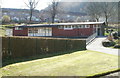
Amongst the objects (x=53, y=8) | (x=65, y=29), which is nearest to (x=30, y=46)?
(x=65, y=29)

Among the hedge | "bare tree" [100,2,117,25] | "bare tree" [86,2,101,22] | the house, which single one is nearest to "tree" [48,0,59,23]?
"bare tree" [86,2,101,22]

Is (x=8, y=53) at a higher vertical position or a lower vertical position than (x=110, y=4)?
lower

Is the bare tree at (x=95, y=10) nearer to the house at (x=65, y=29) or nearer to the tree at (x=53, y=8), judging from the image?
the tree at (x=53, y=8)

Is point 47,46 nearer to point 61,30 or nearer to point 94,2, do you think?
point 61,30

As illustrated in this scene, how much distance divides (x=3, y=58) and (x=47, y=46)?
18.4 ft

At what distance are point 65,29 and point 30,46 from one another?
25.5m

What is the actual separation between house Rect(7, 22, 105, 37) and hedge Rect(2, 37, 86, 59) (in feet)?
58.3

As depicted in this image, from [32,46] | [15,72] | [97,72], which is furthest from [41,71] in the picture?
[32,46]

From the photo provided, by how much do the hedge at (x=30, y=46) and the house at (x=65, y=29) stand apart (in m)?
17.8

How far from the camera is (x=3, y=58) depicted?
12.4 m

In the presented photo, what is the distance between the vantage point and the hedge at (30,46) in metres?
12.8

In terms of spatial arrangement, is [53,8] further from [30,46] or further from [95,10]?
[30,46]

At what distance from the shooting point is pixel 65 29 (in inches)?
1569

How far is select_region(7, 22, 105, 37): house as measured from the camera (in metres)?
37.9
